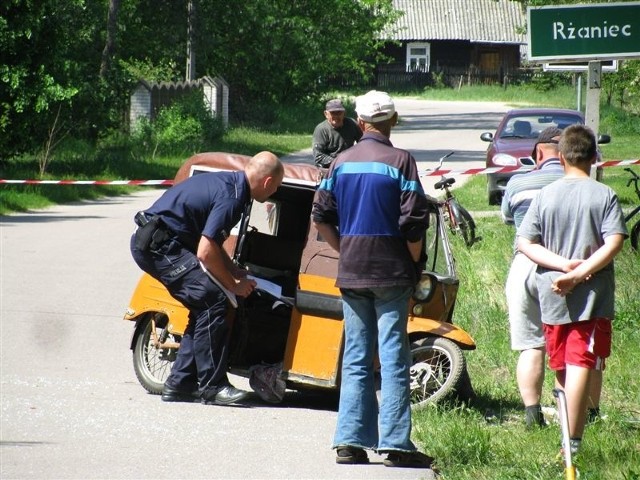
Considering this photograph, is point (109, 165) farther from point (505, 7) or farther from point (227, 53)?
point (505, 7)

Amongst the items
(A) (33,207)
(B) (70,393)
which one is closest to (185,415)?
(B) (70,393)

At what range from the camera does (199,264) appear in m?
7.99

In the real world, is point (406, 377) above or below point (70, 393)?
above

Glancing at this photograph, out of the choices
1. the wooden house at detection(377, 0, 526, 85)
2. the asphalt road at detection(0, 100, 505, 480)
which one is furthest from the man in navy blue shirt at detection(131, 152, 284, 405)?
the wooden house at detection(377, 0, 526, 85)

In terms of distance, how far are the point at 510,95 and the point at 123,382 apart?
2550 inches

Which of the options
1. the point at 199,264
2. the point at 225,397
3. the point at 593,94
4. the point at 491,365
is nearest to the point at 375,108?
the point at 199,264

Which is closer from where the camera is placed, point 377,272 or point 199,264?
point 377,272

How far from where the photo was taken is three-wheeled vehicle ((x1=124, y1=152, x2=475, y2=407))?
785 cm

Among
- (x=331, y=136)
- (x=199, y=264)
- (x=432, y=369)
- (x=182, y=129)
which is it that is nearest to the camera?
(x=432, y=369)

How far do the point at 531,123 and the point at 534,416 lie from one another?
16.0m

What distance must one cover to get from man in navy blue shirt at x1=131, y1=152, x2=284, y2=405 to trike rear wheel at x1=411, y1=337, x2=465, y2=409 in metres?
1.10

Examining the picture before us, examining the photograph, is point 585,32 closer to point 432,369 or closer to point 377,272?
point 432,369

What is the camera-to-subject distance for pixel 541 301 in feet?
21.5

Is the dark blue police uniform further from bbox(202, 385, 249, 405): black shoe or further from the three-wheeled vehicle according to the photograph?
the three-wheeled vehicle
